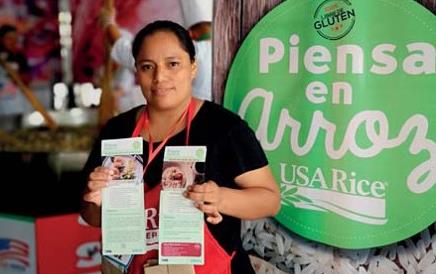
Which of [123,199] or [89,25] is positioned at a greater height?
[89,25]

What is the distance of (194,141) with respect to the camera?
165 centimetres

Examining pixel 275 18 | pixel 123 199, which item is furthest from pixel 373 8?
pixel 123 199

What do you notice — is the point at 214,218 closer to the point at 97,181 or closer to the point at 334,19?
the point at 97,181

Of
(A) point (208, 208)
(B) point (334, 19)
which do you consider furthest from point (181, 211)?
(B) point (334, 19)

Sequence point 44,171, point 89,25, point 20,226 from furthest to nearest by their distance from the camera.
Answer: point 44,171
point 89,25
point 20,226

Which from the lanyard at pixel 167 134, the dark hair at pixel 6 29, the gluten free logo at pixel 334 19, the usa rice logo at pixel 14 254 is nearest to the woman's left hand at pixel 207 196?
the lanyard at pixel 167 134

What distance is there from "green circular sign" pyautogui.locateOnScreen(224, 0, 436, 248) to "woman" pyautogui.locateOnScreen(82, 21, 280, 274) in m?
0.18

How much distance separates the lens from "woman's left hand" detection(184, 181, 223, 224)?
157 centimetres

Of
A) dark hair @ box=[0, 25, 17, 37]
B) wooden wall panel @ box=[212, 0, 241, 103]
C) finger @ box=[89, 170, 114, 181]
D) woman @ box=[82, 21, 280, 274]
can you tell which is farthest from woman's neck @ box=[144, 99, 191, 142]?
dark hair @ box=[0, 25, 17, 37]

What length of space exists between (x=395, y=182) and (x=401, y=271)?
0.71 ft

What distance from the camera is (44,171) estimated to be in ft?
11.6

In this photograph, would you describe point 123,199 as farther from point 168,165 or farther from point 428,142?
point 428,142

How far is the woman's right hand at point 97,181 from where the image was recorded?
5.48 ft

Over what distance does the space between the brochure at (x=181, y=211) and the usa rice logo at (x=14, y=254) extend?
138cm
